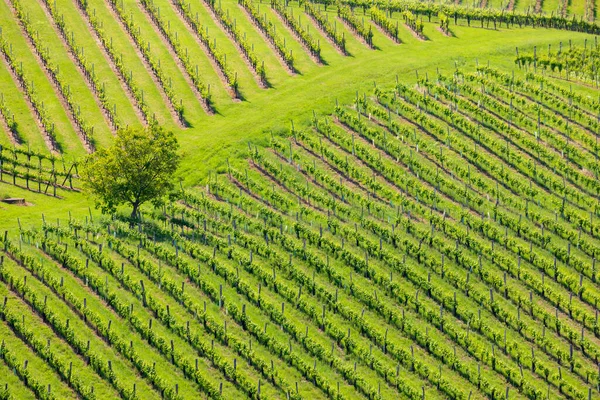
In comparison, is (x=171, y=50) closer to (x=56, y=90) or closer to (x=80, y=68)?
(x=80, y=68)

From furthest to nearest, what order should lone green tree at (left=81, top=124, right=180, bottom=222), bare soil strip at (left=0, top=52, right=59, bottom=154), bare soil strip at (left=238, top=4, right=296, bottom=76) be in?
bare soil strip at (left=238, top=4, right=296, bottom=76), bare soil strip at (left=0, top=52, right=59, bottom=154), lone green tree at (left=81, top=124, right=180, bottom=222)

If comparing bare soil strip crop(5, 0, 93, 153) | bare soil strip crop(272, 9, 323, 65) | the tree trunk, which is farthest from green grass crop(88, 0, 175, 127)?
the tree trunk

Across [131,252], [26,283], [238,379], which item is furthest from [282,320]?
[26,283]

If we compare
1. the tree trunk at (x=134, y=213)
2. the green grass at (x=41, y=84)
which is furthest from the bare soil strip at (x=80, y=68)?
the tree trunk at (x=134, y=213)

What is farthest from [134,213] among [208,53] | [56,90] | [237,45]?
[237,45]

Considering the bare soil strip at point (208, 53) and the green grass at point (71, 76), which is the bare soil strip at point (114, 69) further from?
the bare soil strip at point (208, 53)

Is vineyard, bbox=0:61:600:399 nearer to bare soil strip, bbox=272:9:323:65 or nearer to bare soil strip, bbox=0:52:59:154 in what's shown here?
bare soil strip, bbox=272:9:323:65
